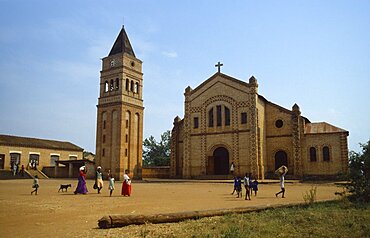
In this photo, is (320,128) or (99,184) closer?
(99,184)

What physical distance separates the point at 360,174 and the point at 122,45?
121ft

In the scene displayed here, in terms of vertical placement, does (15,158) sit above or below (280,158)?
below

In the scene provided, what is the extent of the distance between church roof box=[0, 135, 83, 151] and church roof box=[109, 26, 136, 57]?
18.2 meters

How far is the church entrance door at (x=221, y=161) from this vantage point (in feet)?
126

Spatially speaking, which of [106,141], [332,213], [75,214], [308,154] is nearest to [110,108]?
[106,141]

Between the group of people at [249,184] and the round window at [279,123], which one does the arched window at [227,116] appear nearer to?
the round window at [279,123]

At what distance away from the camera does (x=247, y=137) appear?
119ft

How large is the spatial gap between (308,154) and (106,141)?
2383 cm

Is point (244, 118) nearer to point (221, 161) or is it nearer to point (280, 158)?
point (221, 161)

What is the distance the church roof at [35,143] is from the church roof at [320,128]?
3722 centimetres

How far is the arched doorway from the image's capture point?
37.2 metres

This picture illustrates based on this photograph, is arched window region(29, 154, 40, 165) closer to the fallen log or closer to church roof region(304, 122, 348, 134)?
church roof region(304, 122, 348, 134)

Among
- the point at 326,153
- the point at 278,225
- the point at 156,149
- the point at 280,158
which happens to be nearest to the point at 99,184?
the point at 278,225

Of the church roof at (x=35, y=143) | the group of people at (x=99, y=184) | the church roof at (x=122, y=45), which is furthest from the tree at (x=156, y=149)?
the group of people at (x=99, y=184)
